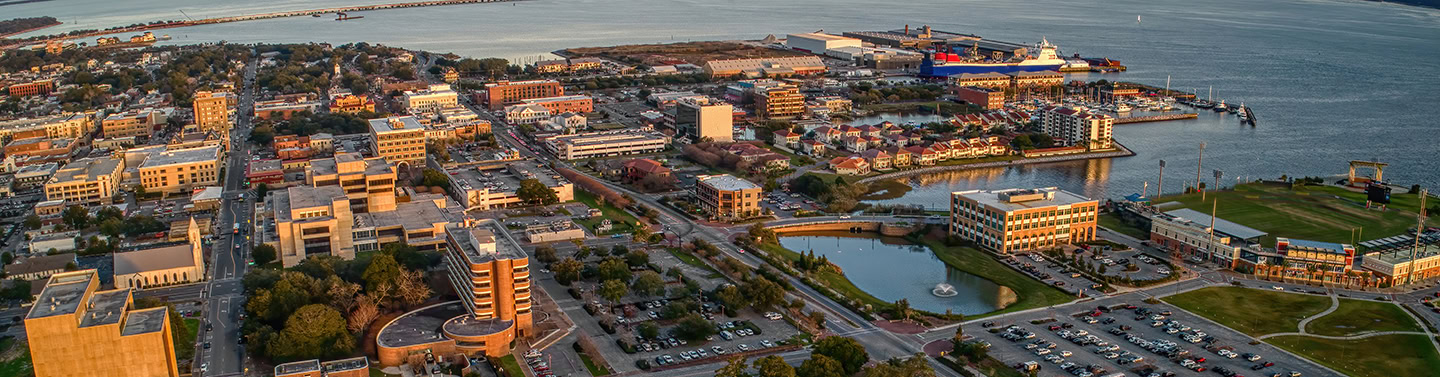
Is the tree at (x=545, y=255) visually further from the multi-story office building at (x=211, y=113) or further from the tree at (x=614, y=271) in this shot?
the multi-story office building at (x=211, y=113)

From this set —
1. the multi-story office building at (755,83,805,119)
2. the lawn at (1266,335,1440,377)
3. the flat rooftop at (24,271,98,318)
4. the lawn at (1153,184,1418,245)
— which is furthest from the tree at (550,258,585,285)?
the multi-story office building at (755,83,805,119)

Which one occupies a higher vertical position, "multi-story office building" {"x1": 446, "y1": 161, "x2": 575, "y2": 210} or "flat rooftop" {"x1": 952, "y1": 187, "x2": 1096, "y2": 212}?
"flat rooftop" {"x1": 952, "y1": 187, "x2": 1096, "y2": 212}

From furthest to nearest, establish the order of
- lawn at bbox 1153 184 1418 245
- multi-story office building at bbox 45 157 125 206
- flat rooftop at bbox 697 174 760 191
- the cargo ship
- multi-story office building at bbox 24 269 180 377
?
the cargo ship
multi-story office building at bbox 45 157 125 206
flat rooftop at bbox 697 174 760 191
lawn at bbox 1153 184 1418 245
multi-story office building at bbox 24 269 180 377

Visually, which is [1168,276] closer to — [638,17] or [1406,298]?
[1406,298]

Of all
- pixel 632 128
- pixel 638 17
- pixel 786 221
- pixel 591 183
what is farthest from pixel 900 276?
pixel 638 17

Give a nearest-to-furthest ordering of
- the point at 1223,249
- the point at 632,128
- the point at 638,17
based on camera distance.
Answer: the point at 1223,249, the point at 632,128, the point at 638,17

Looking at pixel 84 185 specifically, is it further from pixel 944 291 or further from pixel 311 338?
pixel 944 291

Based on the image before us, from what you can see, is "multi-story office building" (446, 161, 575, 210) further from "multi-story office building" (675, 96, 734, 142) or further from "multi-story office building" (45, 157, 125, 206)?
"multi-story office building" (45, 157, 125, 206)
